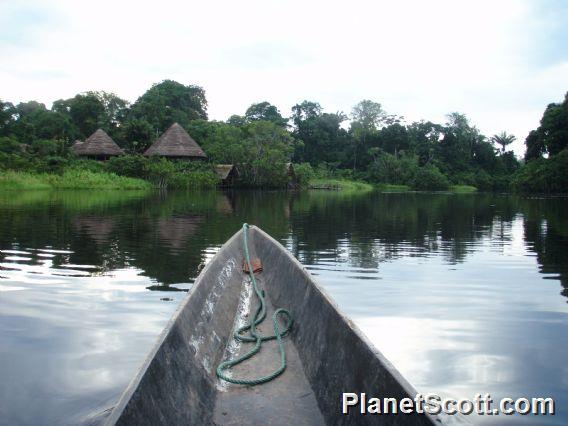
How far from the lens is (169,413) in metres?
1.96

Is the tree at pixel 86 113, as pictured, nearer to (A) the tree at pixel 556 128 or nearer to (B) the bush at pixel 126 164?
(B) the bush at pixel 126 164

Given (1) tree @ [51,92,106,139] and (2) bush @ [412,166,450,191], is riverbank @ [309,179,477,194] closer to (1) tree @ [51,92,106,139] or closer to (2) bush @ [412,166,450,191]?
(2) bush @ [412,166,450,191]

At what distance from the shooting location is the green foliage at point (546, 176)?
36250 millimetres

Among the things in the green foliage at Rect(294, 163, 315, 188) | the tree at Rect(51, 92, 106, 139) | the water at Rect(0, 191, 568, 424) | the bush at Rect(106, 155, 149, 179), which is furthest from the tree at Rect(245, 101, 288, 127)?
the water at Rect(0, 191, 568, 424)

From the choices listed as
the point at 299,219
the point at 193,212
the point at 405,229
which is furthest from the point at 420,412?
the point at 193,212

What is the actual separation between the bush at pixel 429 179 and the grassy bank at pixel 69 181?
25761 mm

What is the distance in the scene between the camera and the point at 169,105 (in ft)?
170

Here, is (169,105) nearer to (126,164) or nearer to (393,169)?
(126,164)

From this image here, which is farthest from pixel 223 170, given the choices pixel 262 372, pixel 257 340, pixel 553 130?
pixel 262 372

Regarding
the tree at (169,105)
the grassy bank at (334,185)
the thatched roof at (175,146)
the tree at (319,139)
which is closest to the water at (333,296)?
the thatched roof at (175,146)

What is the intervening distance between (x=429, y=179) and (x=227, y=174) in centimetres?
2025

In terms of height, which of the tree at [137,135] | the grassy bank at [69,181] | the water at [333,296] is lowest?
the water at [333,296]

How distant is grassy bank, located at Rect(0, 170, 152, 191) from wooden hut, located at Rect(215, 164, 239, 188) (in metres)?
5.82

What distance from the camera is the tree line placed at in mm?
36094
